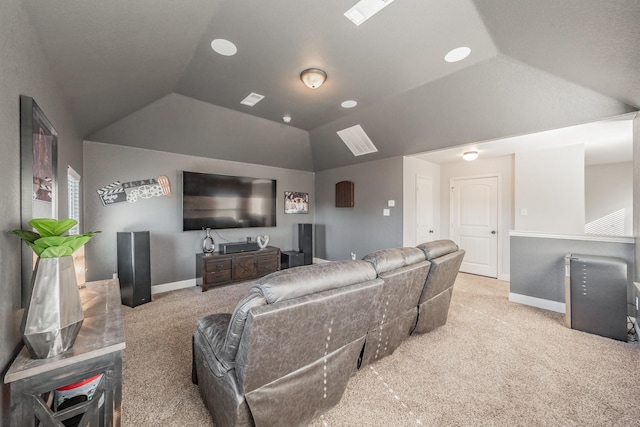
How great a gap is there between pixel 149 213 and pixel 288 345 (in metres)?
3.91

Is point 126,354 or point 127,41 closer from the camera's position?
point 127,41

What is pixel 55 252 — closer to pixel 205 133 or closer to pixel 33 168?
A: pixel 33 168

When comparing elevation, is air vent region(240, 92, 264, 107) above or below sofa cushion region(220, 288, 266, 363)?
above

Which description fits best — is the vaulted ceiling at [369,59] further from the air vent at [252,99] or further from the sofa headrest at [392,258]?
the sofa headrest at [392,258]

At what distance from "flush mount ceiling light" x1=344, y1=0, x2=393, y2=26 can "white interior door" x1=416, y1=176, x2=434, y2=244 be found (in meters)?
3.60

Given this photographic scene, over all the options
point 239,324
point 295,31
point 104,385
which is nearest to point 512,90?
point 295,31

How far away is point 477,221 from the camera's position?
17.0ft

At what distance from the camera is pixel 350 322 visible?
149 centimetres

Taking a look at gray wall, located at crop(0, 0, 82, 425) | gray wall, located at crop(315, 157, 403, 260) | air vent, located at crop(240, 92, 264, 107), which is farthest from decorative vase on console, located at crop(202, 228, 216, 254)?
gray wall, located at crop(0, 0, 82, 425)

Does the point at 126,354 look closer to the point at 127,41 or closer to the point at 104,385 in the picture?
the point at 104,385

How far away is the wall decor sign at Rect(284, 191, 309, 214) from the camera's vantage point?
19.5 ft

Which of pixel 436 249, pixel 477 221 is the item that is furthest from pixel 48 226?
pixel 477 221

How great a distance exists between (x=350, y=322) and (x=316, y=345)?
0.25 meters

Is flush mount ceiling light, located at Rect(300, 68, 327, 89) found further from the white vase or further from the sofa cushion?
the white vase
